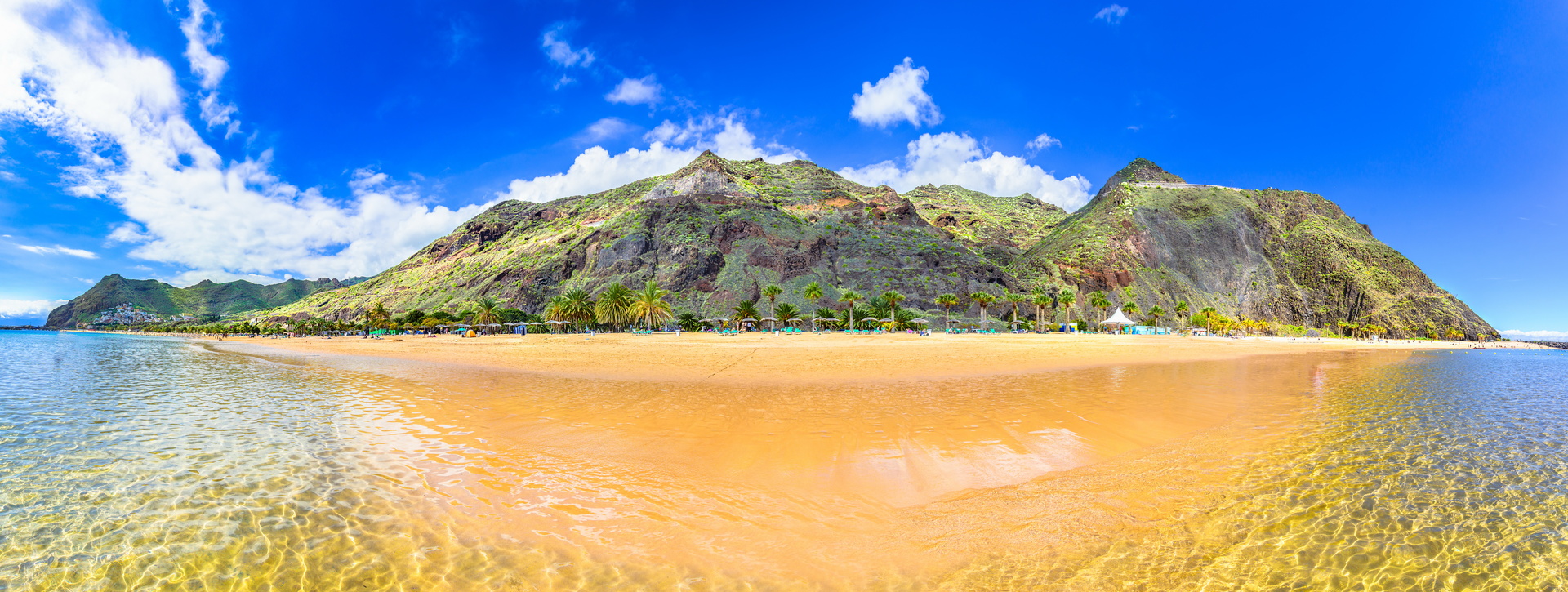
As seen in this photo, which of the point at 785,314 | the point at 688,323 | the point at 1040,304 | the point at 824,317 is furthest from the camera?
the point at 1040,304

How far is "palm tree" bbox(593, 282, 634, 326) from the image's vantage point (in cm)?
9156

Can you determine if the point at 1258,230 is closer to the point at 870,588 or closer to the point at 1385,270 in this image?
the point at 1385,270

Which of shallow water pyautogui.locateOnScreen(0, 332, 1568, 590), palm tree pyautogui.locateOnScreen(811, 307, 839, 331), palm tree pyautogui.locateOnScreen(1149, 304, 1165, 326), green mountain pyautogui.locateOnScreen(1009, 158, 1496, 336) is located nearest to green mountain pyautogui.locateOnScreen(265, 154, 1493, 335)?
green mountain pyautogui.locateOnScreen(1009, 158, 1496, 336)

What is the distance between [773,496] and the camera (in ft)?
22.7

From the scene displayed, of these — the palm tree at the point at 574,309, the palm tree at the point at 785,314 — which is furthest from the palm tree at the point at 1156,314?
the palm tree at the point at 574,309

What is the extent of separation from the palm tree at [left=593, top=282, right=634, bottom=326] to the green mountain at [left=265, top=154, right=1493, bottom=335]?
24965 millimetres

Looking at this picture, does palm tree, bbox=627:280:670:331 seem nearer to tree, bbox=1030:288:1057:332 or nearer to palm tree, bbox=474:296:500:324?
Answer: palm tree, bbox=474:296:500:324

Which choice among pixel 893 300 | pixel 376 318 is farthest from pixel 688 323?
pixel 376 318

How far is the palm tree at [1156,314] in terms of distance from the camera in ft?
354

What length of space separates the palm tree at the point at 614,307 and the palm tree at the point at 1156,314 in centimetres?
9780

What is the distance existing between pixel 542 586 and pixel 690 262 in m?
125

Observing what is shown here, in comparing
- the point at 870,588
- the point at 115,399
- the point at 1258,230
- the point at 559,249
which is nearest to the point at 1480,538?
the point at 870,588

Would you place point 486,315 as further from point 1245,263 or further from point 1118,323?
point 1245,263

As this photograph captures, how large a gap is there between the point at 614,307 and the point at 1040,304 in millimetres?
77162
